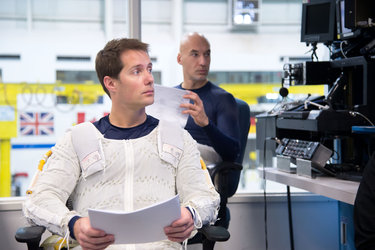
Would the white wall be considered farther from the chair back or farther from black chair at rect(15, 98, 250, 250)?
black chair at rect(15, 98, 250, 250)

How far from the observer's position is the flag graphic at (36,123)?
3398mm

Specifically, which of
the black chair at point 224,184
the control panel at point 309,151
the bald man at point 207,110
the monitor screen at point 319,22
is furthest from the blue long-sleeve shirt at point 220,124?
the monitor screen at point 319,22

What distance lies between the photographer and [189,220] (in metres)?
1.53

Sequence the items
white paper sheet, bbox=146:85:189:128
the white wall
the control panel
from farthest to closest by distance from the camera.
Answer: the white wall
the control panel
white paper sheet, bbox=146:85:189:128

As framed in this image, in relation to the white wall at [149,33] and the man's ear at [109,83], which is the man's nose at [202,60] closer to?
the white wall at [149,33]

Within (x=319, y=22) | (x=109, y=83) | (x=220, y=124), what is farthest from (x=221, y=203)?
(x=319, y=22)

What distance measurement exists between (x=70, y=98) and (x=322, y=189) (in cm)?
198

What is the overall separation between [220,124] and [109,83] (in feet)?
3.06

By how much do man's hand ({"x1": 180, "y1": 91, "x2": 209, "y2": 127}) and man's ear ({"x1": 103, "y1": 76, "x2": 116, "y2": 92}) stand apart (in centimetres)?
34

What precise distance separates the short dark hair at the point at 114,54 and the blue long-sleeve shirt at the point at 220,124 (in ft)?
2.50

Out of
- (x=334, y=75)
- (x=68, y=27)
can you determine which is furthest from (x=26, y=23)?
(x=334, y=75)

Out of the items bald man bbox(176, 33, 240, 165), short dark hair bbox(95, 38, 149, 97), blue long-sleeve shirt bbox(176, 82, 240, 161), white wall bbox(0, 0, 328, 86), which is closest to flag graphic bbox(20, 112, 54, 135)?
white wall bbox(0, 0, 328, 86)

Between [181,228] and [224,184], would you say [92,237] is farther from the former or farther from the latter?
[224,184]

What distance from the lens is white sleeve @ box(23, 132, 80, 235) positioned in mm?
1583
